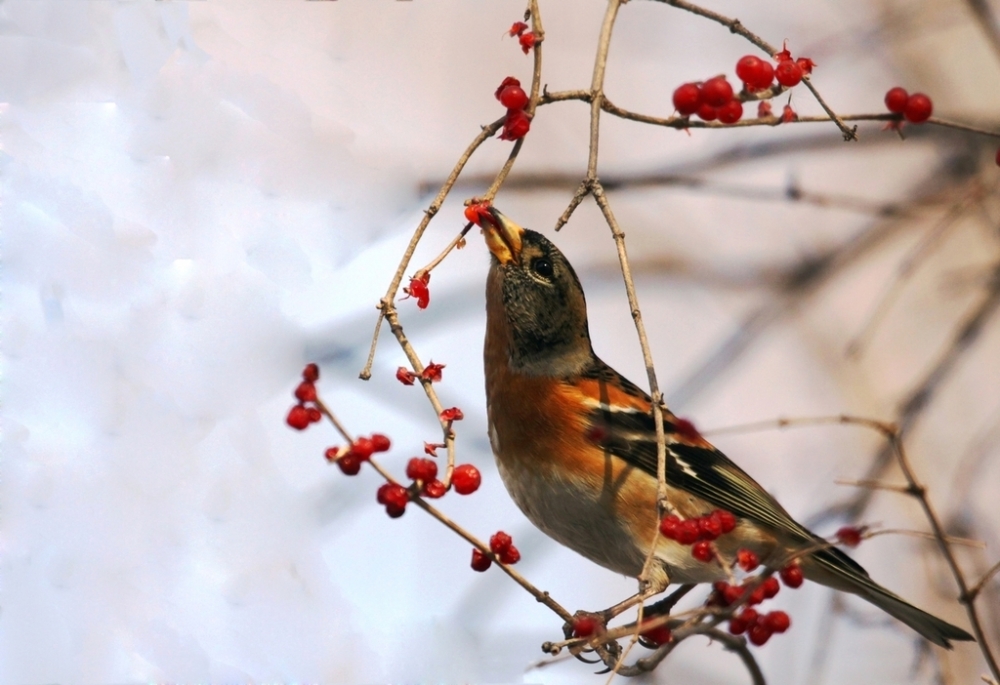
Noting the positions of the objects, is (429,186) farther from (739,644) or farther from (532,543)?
(739,644)

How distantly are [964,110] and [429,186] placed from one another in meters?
3.64

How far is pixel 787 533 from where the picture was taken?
3799 mm

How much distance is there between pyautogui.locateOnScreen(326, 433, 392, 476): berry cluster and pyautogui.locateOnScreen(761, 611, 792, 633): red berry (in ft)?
4.26

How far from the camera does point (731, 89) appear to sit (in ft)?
8.65

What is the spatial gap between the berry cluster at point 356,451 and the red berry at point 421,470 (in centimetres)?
7

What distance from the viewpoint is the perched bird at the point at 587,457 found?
357 cm

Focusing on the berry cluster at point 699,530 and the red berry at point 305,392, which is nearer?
the red berry at point 305,392

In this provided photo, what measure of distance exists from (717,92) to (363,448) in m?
1.28

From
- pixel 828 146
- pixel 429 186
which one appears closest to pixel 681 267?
pixel 828 146

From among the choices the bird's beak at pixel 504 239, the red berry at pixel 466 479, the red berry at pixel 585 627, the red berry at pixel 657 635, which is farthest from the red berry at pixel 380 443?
the bird's beak at pixel 504 239

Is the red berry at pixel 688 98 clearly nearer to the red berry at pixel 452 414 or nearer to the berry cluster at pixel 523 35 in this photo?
the berry cluster at pixel 523 35

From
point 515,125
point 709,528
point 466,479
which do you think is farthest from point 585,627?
point 515,125

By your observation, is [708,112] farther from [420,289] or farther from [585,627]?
[585,627]

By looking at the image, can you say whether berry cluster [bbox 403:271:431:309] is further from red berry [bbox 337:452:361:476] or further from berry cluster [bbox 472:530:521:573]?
berry cluster [bbox 472:530:521:573]
